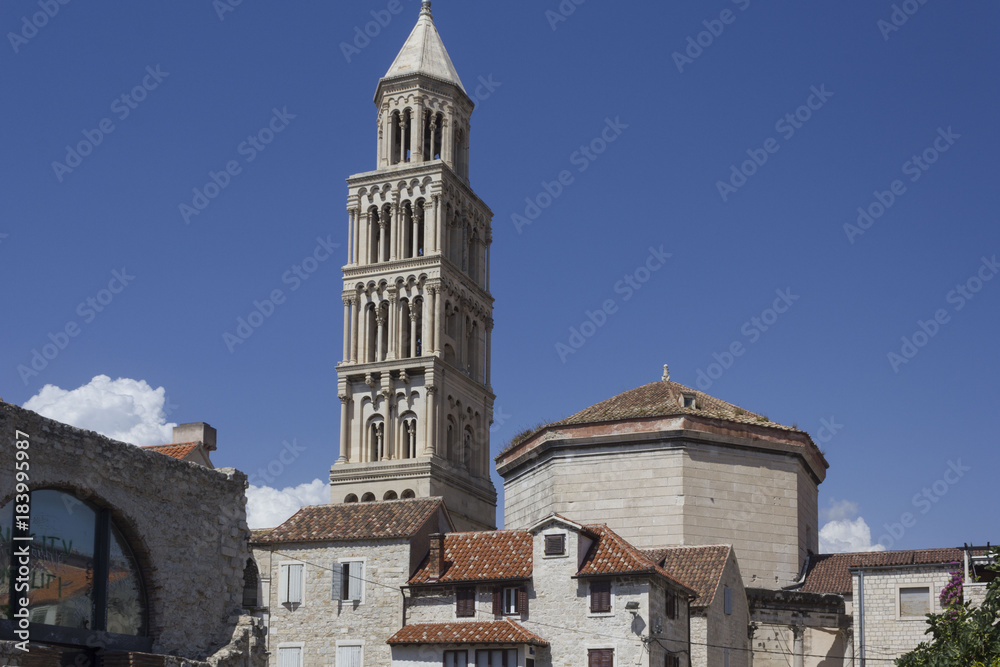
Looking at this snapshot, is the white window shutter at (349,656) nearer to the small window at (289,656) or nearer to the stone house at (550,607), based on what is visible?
the small window at (289,656)

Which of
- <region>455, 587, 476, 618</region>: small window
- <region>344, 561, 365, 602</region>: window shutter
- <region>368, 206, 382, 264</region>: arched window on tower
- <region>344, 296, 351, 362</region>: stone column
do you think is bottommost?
<region>455, 587, 476, 618</region>: small window

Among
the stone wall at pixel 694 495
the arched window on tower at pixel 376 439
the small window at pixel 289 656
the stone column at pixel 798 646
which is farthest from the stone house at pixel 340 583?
the arched window on tower at pixel 376 439

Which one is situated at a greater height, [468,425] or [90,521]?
[468,425]

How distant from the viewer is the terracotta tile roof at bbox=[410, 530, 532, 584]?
42938 mm

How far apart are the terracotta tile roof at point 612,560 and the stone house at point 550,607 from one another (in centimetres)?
4

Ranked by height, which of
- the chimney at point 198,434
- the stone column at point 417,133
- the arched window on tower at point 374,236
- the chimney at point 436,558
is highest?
the stone column at point 417,133

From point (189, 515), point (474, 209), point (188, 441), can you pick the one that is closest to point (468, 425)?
point (474, 209)

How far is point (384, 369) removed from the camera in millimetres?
81875

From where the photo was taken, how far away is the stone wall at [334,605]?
44.5m

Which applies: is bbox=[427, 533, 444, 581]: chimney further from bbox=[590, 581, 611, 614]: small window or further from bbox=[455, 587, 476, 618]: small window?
bbox=[590, 581, 611, 614]: small window

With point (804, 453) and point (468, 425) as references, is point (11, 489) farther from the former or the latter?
point (468, 425)

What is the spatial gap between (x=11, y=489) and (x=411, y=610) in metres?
27.1

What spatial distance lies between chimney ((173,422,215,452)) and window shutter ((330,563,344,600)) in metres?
10.8

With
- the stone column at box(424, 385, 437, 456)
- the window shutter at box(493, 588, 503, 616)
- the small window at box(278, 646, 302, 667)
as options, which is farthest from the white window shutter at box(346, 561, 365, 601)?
the stone column at box(424, 385, 437, 456)
